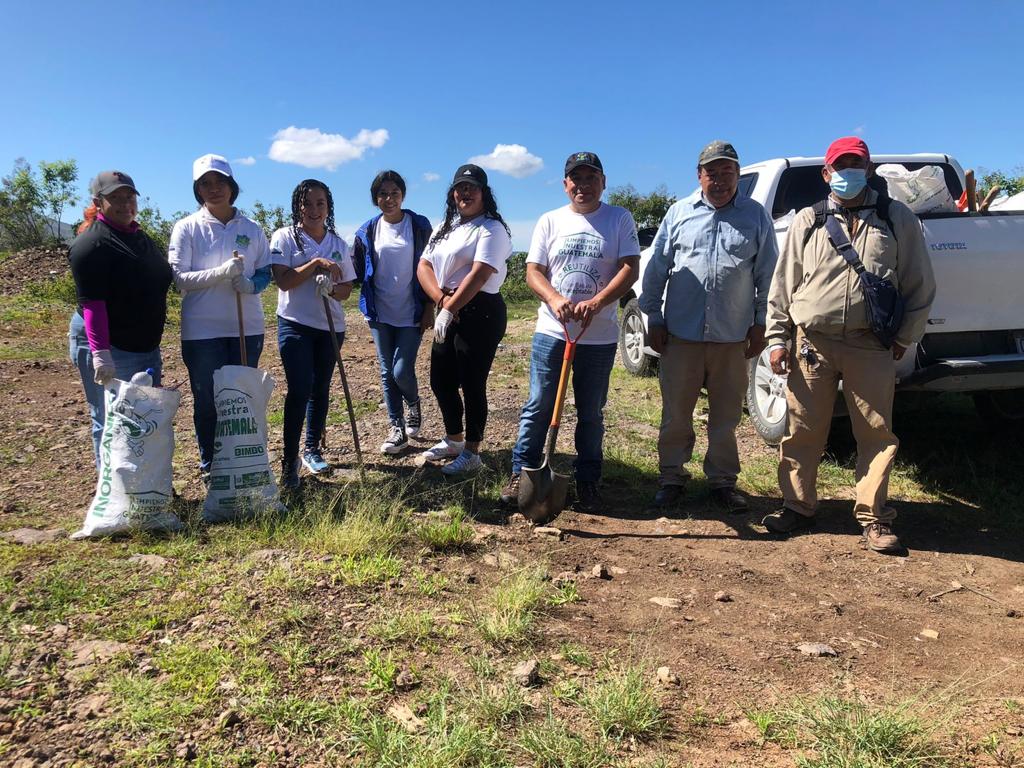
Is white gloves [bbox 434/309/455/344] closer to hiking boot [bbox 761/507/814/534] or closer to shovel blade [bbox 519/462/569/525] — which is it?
shovel blade [bbox 519/462/569/525]

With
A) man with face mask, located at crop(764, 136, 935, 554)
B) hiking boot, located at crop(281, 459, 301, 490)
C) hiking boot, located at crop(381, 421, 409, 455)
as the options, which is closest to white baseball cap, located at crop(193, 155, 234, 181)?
hiking boot, located at crop(281, 459, 301, 490)

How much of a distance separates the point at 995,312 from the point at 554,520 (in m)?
2.84

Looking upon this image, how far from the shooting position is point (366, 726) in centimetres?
209

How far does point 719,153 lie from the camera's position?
3.72 m

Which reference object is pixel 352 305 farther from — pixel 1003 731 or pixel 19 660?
pixel 1003 731

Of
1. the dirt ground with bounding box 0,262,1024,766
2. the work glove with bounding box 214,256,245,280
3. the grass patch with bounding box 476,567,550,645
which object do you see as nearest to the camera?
the dirt ground with bounding box 0,262,1024,766

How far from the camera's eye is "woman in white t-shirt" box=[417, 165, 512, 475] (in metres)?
4.15

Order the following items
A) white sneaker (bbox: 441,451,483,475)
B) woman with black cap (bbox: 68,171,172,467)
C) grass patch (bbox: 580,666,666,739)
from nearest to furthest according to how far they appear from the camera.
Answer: grass patch (bbox: 580,666,666,739), woman with black cap (bbox: 68,171,172,467), white sneaker (bbox: 441,451,483,475)

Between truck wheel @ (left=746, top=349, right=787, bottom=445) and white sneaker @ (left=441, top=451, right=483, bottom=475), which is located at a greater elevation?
truck wheel @ (left=746, top=349, right=787, bottom=445)

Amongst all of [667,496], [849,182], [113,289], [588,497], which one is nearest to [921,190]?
[849,182]

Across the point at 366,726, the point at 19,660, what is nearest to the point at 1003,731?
the point at 366,726

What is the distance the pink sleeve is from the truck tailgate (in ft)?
14.7

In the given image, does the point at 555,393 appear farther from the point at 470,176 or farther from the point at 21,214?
the point at 21,214

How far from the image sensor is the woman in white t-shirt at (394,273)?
4.82 m
